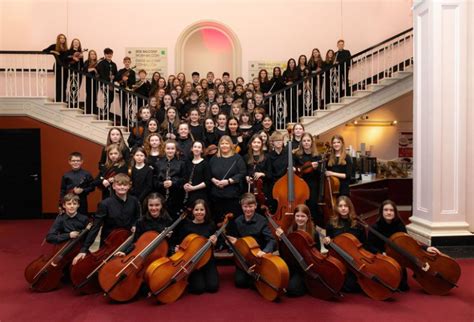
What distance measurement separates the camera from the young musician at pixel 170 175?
165 inches

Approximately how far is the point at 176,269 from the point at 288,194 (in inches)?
52.6

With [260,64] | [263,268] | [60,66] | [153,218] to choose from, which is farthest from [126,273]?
[260,64]

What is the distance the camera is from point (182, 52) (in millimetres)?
10094

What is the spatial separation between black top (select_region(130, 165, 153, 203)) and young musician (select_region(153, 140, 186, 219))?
0.27ft

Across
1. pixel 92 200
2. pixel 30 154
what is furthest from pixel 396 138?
pixel 30 154

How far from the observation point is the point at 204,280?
3.51 meters

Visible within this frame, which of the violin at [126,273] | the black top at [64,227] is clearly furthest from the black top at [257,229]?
the black top at [64,227]

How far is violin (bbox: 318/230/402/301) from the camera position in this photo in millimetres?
3209

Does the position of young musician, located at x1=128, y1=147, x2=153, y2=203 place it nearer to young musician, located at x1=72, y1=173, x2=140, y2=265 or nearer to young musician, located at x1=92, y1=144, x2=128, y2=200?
young musician, located at x1=92, y1=144, x2=128, y2=200

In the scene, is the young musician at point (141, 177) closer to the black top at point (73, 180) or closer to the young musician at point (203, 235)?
the young musician at point (203, 235)

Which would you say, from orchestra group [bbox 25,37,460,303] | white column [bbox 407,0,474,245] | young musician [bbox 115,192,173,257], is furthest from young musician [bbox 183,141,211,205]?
white column [bbox 407,0,474,245]

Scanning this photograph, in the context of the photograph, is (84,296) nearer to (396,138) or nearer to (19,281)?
(19,281)

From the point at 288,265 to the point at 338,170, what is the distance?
1322 millimetres

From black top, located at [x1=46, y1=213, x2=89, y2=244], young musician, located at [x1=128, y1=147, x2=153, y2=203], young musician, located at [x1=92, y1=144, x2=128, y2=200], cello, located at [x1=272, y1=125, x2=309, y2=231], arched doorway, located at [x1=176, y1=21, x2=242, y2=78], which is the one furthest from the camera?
arched doorway, located at [x1=176, y1=21, x2=242, y2=78]
